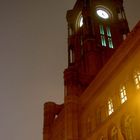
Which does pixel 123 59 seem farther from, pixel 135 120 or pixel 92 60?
pixel 92 60

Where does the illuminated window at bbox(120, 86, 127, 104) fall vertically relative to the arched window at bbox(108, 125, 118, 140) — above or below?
above

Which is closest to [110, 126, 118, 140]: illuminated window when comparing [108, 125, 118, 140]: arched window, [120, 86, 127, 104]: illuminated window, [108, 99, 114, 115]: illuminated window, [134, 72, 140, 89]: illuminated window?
[108, 125, 118, 140]: arched window

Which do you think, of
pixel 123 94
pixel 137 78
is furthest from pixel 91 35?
pixel 137 78

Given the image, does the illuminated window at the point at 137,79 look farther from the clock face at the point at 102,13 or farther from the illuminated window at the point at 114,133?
the clock face at the point at 102,13

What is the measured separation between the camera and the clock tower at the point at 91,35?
155 feet

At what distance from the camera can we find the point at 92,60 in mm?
49188

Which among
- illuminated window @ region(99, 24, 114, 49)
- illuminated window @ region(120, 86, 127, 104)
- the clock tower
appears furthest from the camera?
illuminated window @ region(99, 24, 114, 49)

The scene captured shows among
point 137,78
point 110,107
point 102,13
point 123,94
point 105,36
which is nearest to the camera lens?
point 137,78

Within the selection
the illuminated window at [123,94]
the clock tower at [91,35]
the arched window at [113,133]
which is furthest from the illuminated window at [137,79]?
the clock tower at [91,35]

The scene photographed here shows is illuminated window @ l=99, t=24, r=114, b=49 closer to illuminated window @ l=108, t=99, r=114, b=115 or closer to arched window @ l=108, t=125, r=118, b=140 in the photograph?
illuminated window @ l=108, t=99, r=114, b=115

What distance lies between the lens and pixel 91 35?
53.0 m

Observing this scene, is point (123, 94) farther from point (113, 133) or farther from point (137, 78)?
point (113, 133)

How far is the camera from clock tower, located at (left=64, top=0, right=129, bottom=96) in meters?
47.2

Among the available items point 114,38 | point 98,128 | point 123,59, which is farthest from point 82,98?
point 114,38
